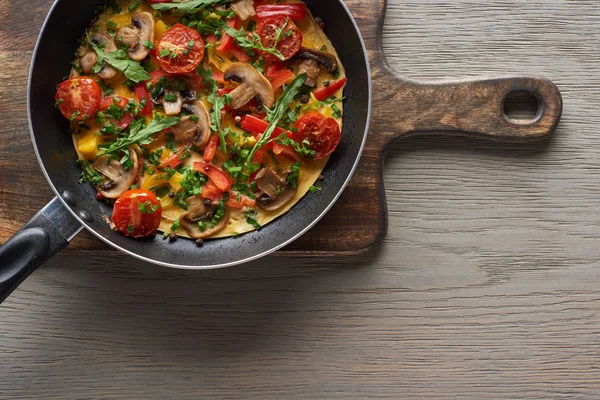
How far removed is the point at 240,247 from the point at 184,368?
0.98 m

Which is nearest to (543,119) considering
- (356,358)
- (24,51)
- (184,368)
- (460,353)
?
(460,353)

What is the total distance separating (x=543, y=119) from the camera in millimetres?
3748

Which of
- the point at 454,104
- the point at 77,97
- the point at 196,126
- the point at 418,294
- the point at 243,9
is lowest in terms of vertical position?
the point at 418,294

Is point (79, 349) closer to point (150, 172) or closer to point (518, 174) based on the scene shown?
point (150, 172)

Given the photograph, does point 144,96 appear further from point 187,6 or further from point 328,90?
point 328,90

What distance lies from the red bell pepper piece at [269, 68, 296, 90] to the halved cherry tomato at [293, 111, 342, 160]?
0.26m

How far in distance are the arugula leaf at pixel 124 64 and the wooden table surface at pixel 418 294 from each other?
47.2 inches

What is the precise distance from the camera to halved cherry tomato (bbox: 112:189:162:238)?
11.0ft

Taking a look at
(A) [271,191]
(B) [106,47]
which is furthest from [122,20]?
(A) [271,191]

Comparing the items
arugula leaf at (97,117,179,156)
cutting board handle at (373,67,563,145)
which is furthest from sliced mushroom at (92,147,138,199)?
cutting board handle at (373,67,563,145)

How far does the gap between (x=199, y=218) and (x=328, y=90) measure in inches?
43.6

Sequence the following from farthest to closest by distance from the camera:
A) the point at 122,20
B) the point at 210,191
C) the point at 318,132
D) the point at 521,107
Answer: the point at 521,107 → the point at 122,20 → the point at 210,191 → the point at 318,132

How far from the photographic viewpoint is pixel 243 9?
11.5ft

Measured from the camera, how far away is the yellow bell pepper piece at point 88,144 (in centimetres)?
351
